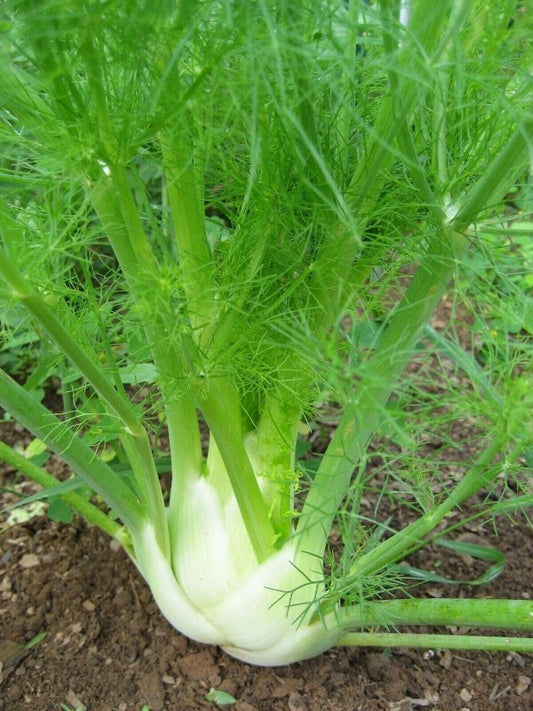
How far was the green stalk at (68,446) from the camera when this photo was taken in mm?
699

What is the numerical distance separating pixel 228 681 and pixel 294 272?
47 centimetres

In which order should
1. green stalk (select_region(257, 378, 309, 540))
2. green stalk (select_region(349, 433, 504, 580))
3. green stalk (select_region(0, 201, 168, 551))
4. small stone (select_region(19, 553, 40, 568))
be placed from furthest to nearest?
1. small stone (select_region(19, 553, 40, 568))
2. green stalk (select_region(257, 378, 309, 540))
3. green stalk (select_region(349, 433, 504, 580))
4. green stalk (select_region(0, 201, 168, 551))

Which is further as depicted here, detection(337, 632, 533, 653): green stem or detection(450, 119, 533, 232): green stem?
detection(337, 632, 533, 653): green stem

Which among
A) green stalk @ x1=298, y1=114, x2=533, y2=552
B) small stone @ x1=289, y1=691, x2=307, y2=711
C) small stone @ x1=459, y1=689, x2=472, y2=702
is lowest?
small stone @ x1=459, y1=689, x2=472, y2=702

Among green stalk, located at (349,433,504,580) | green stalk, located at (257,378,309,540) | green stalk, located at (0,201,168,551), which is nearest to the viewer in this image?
green stalk, located at (0,201,168,551)

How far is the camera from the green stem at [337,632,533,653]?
71 centimetres

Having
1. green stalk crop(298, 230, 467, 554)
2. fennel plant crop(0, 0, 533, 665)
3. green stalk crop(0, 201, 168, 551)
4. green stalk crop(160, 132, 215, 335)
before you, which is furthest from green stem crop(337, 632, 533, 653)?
green stalk crop(160, 132, 215, 335)

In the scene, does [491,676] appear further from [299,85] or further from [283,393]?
[299,85]

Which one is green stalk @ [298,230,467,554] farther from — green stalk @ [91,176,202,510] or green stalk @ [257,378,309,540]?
green stalk @ [91,176,202,510]

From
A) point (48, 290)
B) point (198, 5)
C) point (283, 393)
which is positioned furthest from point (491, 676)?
point (198, 5)

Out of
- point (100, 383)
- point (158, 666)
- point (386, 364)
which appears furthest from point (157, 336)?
point (158, 666)

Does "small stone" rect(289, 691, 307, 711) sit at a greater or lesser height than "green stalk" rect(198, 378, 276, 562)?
lesser

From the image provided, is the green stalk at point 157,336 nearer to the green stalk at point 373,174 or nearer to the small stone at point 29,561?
the green stalk at point 373,174

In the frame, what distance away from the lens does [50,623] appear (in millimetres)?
935
